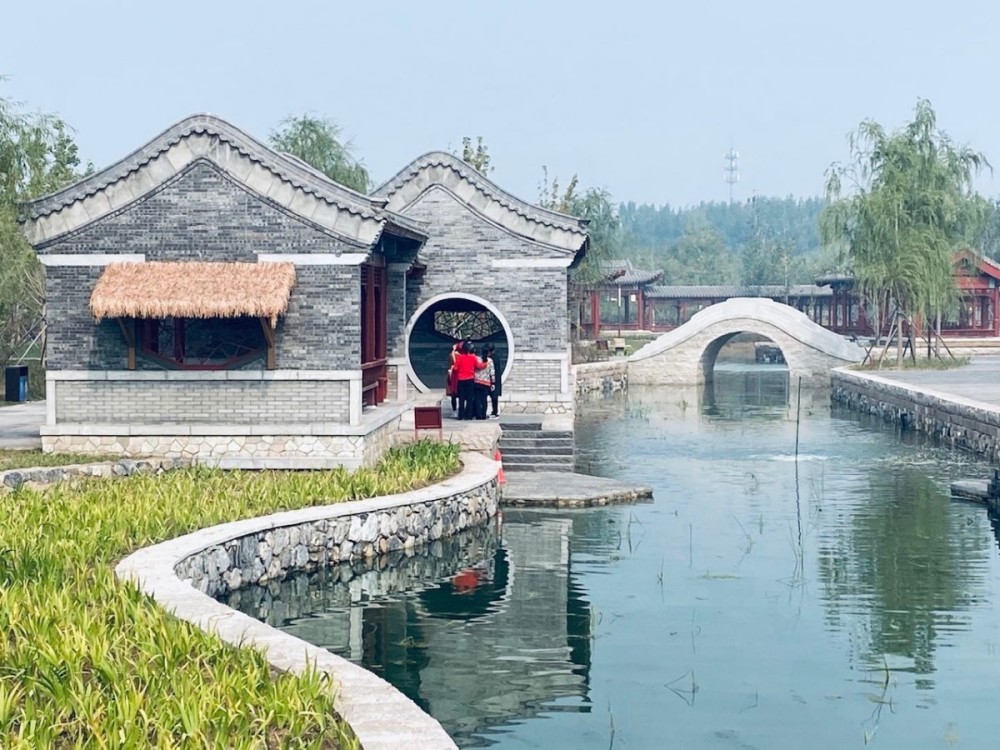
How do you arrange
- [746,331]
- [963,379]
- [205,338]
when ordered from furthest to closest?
[746,331]
[963,379]
[205,338]

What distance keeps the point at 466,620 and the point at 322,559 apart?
7.77ft

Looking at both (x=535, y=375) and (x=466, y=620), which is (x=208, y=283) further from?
(x=535, y=375)

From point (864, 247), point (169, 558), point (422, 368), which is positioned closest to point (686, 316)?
point (864, 247)

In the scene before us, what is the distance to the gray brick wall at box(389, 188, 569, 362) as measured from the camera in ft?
84.5

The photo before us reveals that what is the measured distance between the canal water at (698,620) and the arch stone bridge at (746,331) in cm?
2332

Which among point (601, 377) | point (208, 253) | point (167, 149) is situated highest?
point (167, 149)

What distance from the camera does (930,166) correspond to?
4094 centimetres

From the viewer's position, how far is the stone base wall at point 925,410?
24.8m

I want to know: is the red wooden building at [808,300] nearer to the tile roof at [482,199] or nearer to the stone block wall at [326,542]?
the tile roof at [482,199]

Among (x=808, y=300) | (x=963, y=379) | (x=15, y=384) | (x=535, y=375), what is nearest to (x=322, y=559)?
(x=535, y=375)

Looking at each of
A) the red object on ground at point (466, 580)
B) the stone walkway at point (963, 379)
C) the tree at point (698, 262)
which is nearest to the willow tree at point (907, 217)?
the stone walkway at point (963, 379)

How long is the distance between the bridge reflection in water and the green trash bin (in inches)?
566

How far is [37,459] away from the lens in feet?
56.9

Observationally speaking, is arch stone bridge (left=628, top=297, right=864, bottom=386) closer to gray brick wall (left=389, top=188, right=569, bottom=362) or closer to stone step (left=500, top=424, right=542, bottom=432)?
gray brick wall (left=389, top=188, right=569, bottom=362)
